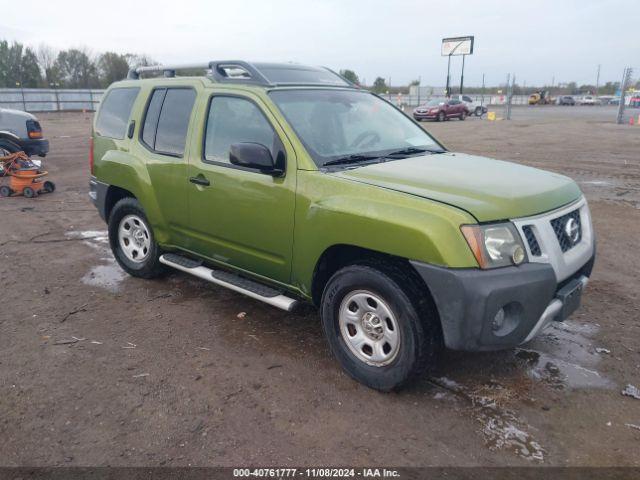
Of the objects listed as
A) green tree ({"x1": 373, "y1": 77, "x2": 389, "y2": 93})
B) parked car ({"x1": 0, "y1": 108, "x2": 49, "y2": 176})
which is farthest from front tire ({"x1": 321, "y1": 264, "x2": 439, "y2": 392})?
green tree ({"x1": 373, "y1": 77, "x2": 389, "y2": 93})

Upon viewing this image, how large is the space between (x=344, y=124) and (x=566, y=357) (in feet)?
7.87

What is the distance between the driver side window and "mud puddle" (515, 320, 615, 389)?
2.44 meters

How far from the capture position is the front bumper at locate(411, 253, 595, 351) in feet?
9.33

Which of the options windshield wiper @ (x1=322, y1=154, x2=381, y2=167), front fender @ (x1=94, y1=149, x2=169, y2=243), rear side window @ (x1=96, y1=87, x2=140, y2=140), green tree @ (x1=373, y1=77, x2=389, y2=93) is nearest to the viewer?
windshield wiper @ (x1=322, y1=154, x2=381, y2=167)

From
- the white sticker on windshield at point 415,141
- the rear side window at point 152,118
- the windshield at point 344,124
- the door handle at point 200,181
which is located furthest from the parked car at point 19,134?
the white sticker on windshield at point 415,141

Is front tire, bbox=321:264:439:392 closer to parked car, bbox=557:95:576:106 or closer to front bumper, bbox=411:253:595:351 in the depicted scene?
front bumper, bbox=411:253:595:351

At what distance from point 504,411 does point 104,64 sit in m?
67.8

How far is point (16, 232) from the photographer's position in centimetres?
735

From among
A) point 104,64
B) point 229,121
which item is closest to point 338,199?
point 229,121

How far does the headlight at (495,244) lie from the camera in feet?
9.46

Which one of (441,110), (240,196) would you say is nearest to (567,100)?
(441,110)

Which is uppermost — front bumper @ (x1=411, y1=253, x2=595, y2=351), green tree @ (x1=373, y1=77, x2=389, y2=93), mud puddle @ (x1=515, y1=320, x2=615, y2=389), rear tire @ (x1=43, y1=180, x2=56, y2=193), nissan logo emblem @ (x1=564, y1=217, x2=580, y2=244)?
green tree @ (x1=373, y1=77, x2=389, y2=93)

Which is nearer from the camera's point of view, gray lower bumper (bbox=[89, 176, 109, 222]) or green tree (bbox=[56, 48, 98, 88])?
gray lower bumper (bbox=[89, 176, 109, 222])

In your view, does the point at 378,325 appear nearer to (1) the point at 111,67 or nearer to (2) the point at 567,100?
(1) the point at 111,67
